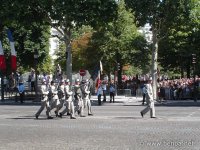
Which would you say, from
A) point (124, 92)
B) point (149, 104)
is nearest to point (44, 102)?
point (149, 104)

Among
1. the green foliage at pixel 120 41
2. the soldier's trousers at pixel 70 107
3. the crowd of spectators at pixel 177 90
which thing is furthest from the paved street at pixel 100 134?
the green foliage at pixel 120 41

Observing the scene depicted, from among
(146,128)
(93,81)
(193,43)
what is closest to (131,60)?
(193,43)

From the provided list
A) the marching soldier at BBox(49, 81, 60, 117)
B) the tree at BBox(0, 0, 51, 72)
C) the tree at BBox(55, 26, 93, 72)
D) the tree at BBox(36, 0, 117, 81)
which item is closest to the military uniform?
the marching soldier at BBox(49, 81, 60, 117)

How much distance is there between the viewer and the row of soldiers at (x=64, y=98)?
2323 cm

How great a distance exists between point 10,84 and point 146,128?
3390cm

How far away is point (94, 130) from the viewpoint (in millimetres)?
17641

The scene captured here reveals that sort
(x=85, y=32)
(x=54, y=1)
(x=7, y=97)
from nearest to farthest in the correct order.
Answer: (x=54, y=1)
(x=7, y=97)
(x=85, y=32)

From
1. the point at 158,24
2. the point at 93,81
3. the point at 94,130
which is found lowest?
the point at 94,130

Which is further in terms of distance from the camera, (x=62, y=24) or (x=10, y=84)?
(x=10, y=84)

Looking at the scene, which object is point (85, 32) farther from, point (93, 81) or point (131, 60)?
point (93, 81)

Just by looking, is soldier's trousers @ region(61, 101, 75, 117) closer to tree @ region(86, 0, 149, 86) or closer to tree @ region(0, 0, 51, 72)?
tree @ region(0, 0, 51, 72)

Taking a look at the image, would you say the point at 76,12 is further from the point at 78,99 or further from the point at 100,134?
the point at 100,134

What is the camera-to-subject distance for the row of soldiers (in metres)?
23.2

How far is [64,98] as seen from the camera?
23797mm
